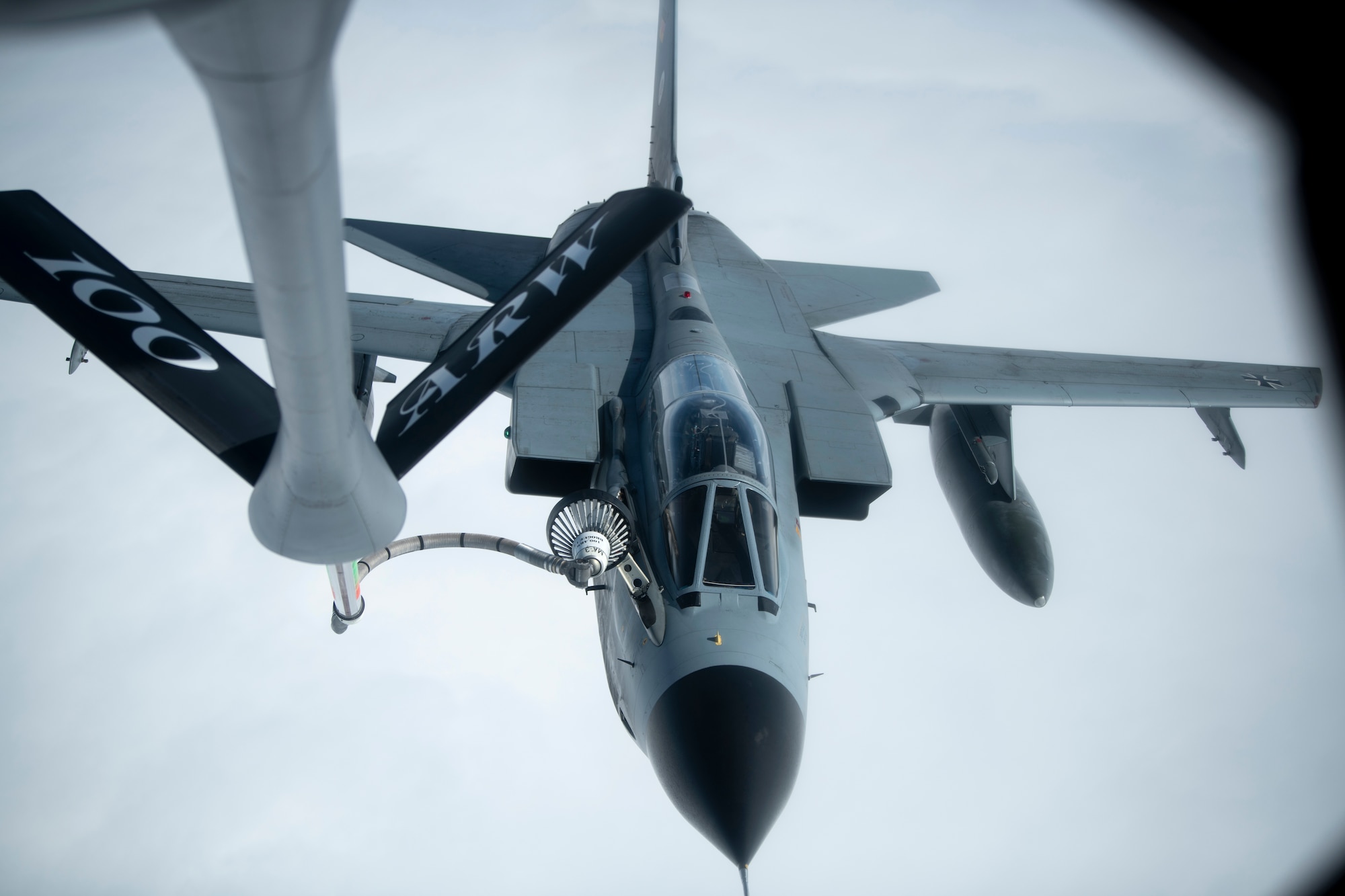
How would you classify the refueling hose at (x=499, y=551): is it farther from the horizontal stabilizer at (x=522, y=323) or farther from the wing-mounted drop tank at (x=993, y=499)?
the wing-mounted drop tank at (x=993, y=499)

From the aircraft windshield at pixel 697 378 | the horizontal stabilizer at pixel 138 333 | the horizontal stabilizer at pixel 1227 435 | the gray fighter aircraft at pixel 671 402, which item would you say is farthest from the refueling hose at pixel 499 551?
the horizontal stabilizer at pixel 1227 435

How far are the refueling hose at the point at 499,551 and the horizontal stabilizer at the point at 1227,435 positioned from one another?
1042cm

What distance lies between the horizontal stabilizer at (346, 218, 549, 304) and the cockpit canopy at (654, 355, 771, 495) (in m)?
5.41

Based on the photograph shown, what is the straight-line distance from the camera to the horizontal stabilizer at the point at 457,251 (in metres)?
14.1

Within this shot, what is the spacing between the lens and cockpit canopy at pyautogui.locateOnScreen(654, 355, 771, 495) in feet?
27.2

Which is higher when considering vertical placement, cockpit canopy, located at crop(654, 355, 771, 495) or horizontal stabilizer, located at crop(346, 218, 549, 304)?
horizontal stabilizer, located at crop(346, 218, 549, 304)

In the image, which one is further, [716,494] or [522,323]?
[716,494]

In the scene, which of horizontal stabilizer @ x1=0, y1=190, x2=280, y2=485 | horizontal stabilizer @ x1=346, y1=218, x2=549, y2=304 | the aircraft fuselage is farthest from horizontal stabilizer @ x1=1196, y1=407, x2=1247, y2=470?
horizontal stabilizer @ x1=0, y1=190, x2=280, y2=485

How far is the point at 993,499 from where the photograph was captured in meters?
13.0

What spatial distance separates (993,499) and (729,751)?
24.1 ft

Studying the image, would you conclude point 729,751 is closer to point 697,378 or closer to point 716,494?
point 716,494

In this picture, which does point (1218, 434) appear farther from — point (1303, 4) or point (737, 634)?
point (1303, 4)

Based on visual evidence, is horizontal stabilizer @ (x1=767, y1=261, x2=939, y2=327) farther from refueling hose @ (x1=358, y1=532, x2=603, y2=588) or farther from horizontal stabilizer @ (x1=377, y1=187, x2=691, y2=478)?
horizontal stabilizer @ (x1=377, y1=187, x2=691, y2=478)

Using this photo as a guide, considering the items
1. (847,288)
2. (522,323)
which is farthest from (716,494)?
(847,288)
